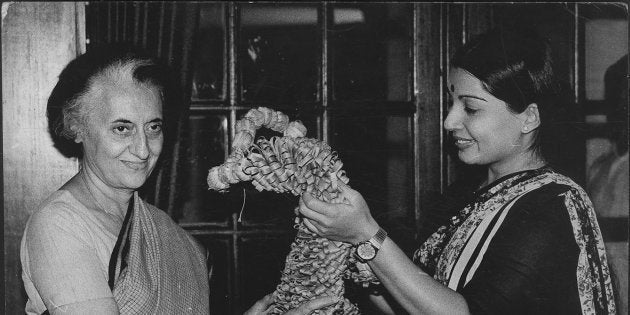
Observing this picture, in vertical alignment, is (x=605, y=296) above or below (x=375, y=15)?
below

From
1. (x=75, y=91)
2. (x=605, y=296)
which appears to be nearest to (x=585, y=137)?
(x=605, y=296)

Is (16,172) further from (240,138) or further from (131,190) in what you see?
(240,138)

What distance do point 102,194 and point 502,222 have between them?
992 millimetres

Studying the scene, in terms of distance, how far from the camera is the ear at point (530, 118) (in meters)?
1.42

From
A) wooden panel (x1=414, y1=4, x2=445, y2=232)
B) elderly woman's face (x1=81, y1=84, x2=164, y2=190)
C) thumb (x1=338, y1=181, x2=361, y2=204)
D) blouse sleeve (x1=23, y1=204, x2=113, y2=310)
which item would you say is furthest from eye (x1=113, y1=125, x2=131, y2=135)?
wooden panel (x1=414, y1=4, x2=445, y2=232)

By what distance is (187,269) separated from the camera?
4.88 feet

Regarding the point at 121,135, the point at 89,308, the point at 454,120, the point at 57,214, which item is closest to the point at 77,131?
the point at 121,135

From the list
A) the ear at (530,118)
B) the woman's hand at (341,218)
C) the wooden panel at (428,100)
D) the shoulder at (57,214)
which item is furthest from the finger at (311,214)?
the wooden panel at (428,100)

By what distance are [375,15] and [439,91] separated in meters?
0.36

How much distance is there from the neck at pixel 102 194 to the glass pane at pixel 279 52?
668 mm

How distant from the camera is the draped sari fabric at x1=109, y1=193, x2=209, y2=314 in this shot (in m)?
1.24

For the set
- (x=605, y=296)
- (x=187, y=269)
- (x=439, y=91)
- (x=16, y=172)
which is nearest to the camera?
(x=605, y=296)

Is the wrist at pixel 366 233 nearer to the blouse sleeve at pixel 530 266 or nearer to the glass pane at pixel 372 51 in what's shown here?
the blouse sleeve at pixel 530 266

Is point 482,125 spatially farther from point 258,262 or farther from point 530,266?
point 258,262
